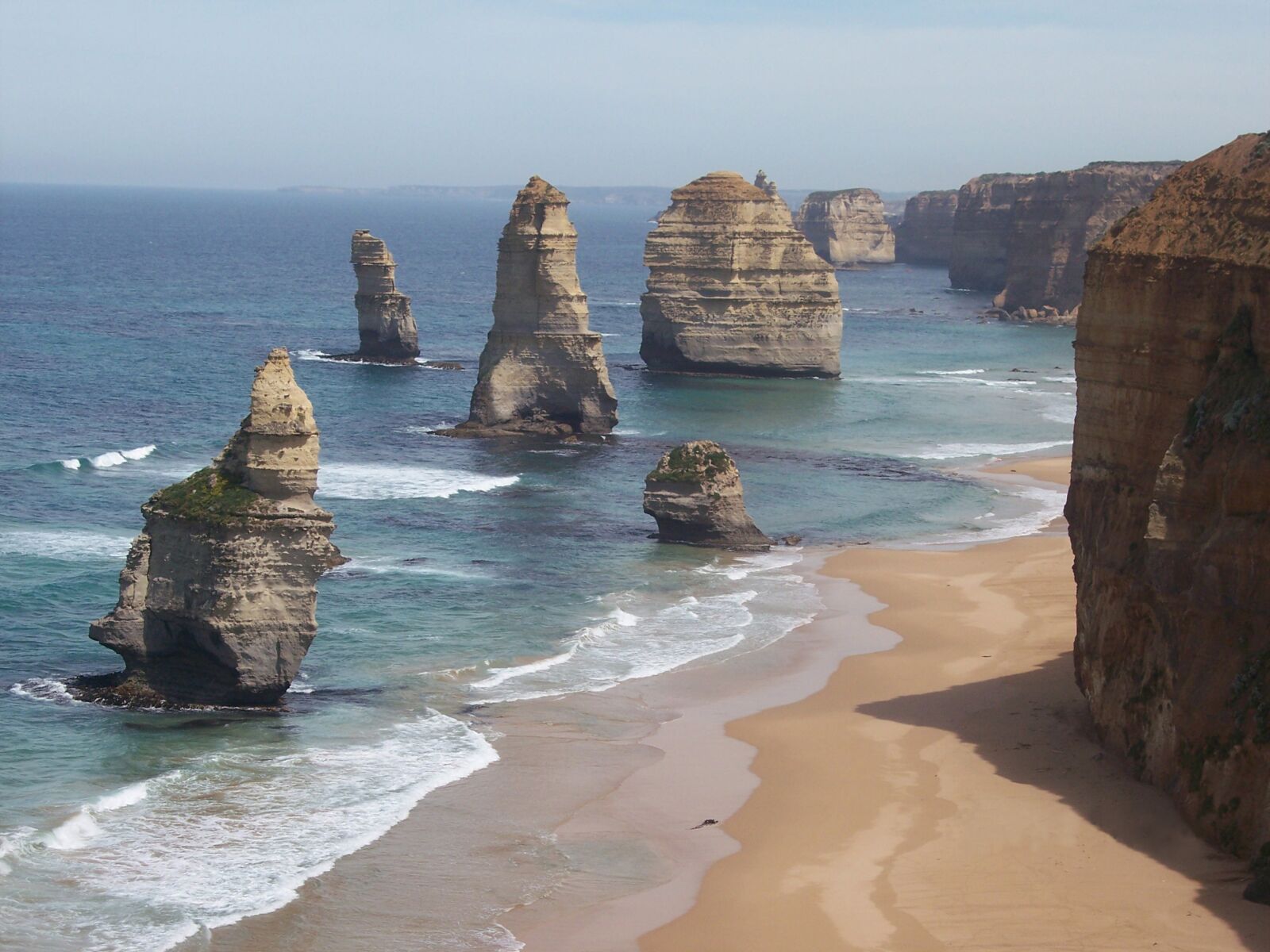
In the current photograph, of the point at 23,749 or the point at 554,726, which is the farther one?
the point at 554,726

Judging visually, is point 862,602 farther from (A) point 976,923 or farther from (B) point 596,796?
(A) point 976,923

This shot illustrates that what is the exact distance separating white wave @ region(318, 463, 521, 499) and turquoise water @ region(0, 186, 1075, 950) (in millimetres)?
212

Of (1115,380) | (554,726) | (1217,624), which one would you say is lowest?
(554,726)

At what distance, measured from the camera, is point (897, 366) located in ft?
297

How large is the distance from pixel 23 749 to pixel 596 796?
907 centimetres

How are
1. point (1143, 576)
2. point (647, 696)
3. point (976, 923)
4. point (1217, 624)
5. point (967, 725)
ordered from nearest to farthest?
point (976, 923) → point (1217, 624) → point (1143, 576) → point (967, 725) → point (647, 696)

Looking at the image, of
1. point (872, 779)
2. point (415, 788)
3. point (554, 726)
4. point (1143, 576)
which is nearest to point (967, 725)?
point (872, 779)

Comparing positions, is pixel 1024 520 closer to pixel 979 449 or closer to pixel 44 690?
pixel 979 449

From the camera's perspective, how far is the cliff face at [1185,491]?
68.9 ft

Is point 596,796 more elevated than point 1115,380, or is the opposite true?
point 1115,380

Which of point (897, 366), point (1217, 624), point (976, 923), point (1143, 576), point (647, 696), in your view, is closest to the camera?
point (976, 923)

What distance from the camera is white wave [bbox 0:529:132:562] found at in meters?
38.5

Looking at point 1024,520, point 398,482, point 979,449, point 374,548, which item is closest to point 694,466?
point 374,548

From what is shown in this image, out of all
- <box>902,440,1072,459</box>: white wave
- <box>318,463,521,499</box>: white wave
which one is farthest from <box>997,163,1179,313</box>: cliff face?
A: <box>318,463,521,499</box>: white wave
